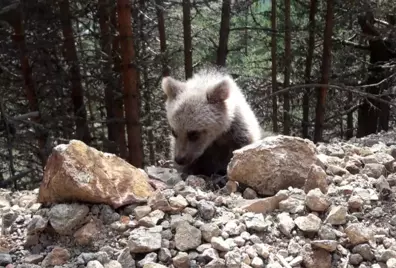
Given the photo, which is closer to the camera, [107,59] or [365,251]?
[365,251]

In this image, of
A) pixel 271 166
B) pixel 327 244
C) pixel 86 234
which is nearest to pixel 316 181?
pixel 271 166

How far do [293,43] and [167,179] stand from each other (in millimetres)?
13178

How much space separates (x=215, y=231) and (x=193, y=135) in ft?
9.43

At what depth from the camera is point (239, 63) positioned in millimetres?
23000

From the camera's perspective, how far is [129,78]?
9.93m

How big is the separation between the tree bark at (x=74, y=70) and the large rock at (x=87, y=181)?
798 cm

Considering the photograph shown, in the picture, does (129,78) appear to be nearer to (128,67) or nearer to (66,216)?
(128,67)

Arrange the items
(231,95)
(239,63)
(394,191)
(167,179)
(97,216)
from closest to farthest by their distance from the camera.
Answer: (97,216)
(394,191)
(167,179)
(231,95)
(239,63)

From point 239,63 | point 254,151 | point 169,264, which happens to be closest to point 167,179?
point 254,151

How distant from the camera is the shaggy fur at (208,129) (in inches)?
229

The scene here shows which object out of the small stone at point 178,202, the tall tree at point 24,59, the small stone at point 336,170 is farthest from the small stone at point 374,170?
the tall tree at point 24,59

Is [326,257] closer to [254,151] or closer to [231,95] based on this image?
[254,151]

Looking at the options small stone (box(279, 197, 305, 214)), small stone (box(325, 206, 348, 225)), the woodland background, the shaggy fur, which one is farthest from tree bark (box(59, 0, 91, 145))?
small stone (box(325, 206, 348, 225))

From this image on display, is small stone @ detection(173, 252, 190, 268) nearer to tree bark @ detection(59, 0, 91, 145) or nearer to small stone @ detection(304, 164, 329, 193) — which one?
small stone @ detection(304, 164, 329, 193)
